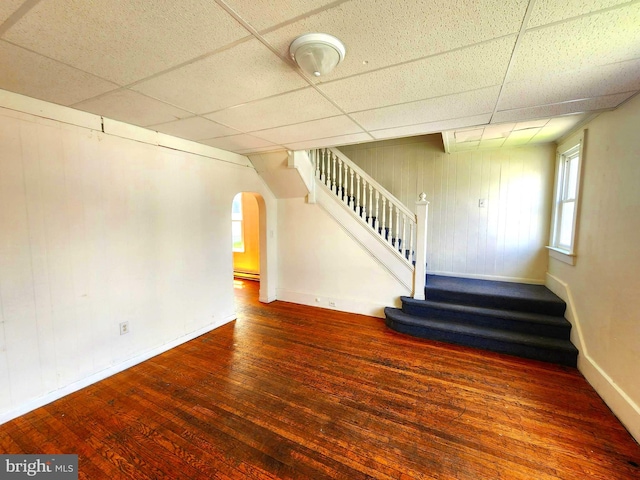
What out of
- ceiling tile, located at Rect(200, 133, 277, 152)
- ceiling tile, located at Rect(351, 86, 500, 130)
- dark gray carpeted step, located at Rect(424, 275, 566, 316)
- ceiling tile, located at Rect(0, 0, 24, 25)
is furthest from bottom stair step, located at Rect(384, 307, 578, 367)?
ceiling tile, located at Rect(0, 0, 24, 25)

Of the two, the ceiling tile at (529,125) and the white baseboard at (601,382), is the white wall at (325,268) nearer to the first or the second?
the white baseboard at (601,382)

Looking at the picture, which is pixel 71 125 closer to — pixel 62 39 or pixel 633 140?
pixel 62 39

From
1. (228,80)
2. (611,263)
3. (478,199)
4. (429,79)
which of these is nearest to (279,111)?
(228,80)

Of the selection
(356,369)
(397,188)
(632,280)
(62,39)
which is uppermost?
(62,39)

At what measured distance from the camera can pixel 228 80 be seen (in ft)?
5.71

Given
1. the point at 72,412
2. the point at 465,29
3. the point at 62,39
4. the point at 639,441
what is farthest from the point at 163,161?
the point at 639,441

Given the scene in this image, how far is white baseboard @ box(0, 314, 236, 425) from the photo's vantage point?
2016mm

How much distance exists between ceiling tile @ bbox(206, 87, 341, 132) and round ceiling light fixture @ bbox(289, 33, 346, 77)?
383 millimetres

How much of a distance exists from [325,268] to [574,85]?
3.47 meters

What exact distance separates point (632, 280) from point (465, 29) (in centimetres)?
220

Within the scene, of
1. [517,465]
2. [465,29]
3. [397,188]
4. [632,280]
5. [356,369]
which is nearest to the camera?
[465,29]

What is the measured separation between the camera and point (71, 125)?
223 centimetres

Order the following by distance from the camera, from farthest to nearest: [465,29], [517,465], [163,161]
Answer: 1. [163,161]
2. [517,465]
3. [465,29]

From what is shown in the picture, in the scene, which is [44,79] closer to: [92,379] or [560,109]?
[92,379]
